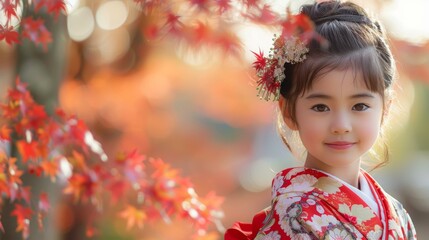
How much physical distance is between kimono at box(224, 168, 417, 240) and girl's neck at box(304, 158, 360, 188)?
0.03 metres

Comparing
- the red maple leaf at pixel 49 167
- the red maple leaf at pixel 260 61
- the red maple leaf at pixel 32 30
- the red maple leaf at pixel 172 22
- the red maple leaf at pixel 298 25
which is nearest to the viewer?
the red maple leaf at pixel 298 25

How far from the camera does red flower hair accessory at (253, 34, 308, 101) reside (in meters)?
2.14

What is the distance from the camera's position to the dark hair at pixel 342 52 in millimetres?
2090

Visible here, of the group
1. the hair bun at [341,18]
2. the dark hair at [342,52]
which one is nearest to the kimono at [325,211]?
the dark hair at [342,52]

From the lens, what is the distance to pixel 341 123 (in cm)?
204

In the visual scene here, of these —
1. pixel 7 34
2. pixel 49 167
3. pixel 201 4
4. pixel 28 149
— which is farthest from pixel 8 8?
pixel 49 167

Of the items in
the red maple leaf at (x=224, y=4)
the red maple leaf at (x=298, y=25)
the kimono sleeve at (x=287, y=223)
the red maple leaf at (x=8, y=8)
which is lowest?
the kimono sleeve at (x=287, y=223)

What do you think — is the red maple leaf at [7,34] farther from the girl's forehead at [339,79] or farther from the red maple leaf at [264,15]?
the girl's forehead at [339,79]

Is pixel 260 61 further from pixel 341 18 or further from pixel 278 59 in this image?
pixel 341 18

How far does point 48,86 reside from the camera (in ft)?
11.6

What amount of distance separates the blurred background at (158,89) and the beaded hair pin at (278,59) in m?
0.68

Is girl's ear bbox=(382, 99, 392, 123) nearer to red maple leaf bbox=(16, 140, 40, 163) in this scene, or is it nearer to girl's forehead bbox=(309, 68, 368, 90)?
girl's forehead bbox=(309, 68, 368, 90)

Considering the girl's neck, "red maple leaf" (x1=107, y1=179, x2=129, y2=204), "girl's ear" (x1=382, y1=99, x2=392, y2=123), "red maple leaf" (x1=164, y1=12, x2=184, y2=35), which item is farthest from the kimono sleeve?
"red maple leaf" (x1=107, y1=179, x2=129, y2=204)

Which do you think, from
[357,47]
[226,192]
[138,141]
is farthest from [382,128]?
[226,192]
